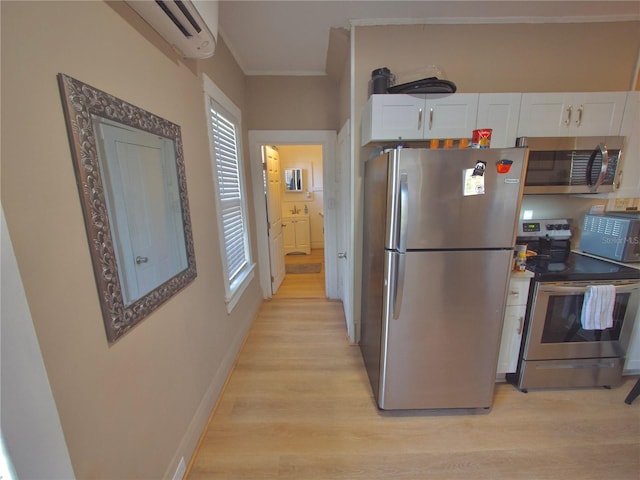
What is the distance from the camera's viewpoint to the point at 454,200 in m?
1.35

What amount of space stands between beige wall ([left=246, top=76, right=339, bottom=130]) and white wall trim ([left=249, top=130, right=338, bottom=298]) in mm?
83

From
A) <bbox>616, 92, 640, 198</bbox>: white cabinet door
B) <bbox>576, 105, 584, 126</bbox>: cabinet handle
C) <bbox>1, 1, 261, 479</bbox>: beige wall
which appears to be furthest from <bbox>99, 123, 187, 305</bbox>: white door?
<bbox>616, 92, 640, 198</bbox>: white cabinet door

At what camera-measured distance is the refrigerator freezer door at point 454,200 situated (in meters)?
1.31

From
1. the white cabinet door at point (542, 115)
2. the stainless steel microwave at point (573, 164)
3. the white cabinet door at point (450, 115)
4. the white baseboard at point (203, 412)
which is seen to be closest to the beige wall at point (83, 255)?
the white baseboard at point (203, 412)

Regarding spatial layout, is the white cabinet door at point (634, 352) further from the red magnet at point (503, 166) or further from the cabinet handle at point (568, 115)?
the red magnet at point (503, 166)

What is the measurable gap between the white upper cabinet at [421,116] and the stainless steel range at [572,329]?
3.75ft

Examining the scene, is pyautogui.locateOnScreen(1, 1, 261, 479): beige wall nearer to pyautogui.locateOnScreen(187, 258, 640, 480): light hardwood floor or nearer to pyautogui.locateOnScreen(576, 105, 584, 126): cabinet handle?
pyautogui.locateOnScreen(187, 258, 640, 480): light hardwood floor

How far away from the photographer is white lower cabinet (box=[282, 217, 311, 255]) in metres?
5.42

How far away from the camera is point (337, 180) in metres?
2.97

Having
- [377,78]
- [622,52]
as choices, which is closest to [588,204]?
[622,52]

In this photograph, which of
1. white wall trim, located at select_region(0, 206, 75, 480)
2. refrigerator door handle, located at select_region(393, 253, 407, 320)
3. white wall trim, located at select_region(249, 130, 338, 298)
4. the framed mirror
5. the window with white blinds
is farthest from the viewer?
white wall trim, located at select_region(249, 130, 338, 298)

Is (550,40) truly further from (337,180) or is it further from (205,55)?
(205,55)

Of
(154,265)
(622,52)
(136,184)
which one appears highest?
(622,52)

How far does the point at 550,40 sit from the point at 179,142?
2.74 m
